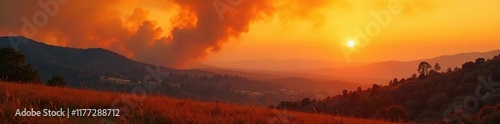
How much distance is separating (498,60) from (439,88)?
17.1 metres

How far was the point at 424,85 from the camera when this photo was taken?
91.7 metres

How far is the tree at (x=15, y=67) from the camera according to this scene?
41.2 metres

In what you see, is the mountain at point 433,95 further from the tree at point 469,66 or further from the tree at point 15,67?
the tree at point 15,67

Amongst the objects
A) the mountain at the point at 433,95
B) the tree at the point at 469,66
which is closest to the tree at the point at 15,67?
the mountain at the point at 433,95

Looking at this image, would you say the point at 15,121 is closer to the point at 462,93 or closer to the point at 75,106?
the point at 75,106

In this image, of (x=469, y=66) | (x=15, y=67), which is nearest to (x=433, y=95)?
(x=469, y=66)

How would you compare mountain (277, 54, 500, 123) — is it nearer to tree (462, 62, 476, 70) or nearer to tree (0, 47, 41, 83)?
tree (462, 62, 476, 70)

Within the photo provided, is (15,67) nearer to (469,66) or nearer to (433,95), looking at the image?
(433,95)

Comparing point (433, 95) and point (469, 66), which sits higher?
point (469, 66)

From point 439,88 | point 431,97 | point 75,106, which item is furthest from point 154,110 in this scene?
point 439,88

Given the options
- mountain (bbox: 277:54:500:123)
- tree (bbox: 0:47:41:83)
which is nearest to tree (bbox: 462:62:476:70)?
mountain (bbox: 277:54:500:123)

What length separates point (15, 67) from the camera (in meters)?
42.8

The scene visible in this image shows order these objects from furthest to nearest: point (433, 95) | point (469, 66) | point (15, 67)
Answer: point (469, 66)
point (433, 95)
point (15, 67)

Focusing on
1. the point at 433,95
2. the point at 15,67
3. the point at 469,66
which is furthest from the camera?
the point at 469,66
